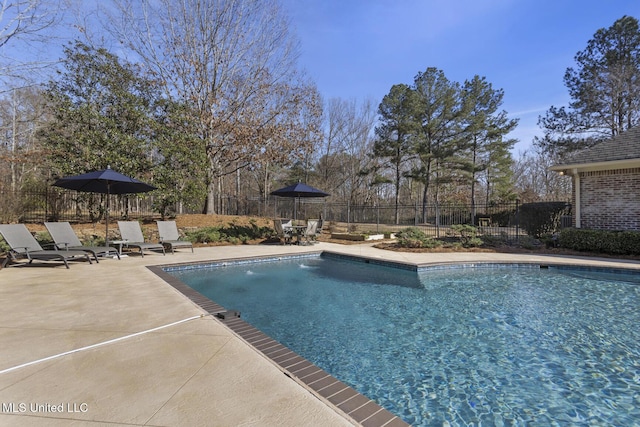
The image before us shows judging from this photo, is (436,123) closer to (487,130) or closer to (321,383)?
(487,130)

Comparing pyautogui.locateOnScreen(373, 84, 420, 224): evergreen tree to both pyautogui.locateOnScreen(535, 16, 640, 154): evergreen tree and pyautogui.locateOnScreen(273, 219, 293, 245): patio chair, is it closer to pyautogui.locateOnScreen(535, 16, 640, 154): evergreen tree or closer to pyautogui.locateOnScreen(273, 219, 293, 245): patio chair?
pyautogui.locateOnScreen(535, 16, 640, 154): evergreen tree

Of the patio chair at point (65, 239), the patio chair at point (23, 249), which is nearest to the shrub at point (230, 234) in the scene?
the patio chair at point (65, 239)

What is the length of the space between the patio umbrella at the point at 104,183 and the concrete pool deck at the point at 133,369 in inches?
136

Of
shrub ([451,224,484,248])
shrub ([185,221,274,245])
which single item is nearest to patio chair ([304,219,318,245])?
shrub ([185,221,274,245])

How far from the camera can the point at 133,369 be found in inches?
88.2

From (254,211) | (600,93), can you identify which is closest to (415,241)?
(254,211)

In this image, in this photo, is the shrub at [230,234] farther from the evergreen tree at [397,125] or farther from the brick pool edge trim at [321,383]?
the evergreen tree at [397,125]

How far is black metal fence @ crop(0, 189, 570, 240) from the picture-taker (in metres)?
10.3

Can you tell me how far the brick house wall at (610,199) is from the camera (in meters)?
9.18

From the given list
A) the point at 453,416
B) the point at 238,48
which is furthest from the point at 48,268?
the point at 238,48

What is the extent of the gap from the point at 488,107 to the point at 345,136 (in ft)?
35.7

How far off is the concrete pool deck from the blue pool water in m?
0.94

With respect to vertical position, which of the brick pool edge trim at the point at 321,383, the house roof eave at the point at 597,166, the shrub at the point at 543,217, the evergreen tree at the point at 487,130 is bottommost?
the brick pool edge trim at the point at 321,383

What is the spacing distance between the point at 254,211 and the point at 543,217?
46.3ft
